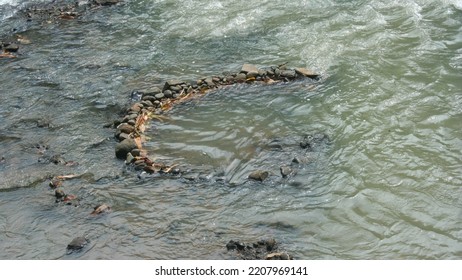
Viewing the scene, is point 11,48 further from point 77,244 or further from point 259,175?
point 259,175

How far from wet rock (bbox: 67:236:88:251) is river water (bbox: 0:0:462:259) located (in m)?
0.08

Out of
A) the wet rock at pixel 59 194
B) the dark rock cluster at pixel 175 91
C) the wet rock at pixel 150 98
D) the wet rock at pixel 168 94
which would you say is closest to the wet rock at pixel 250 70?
the dark rock cluster at pixel 175 91

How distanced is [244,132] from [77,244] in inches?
100

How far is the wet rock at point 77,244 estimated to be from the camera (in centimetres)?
512

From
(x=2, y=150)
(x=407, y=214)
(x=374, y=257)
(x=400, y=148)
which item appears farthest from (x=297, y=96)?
(x=2, y=150)

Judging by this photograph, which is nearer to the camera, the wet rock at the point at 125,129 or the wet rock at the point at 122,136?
the wet rock at the point at 122,136

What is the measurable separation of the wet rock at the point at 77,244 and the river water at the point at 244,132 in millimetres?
81

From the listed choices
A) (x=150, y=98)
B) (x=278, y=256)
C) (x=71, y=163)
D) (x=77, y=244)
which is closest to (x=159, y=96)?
(x=150, y=98)

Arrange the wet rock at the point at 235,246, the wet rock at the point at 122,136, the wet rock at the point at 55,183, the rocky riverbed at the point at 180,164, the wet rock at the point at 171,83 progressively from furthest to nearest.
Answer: the wet rock at the point at 171,83, the wet rock at the point at 122,136, the wet rock at the point at 55,183, the rocky riverbed at the point at 180,164, the wet rock at the point at 235,246

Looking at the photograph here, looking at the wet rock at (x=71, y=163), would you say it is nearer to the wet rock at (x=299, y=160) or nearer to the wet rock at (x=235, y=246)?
the wet rock at (x=235, y=246)

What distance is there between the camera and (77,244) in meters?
5.12

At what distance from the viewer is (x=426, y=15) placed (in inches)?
356

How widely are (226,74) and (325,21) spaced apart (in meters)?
2.14

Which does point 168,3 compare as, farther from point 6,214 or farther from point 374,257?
point 374,257
